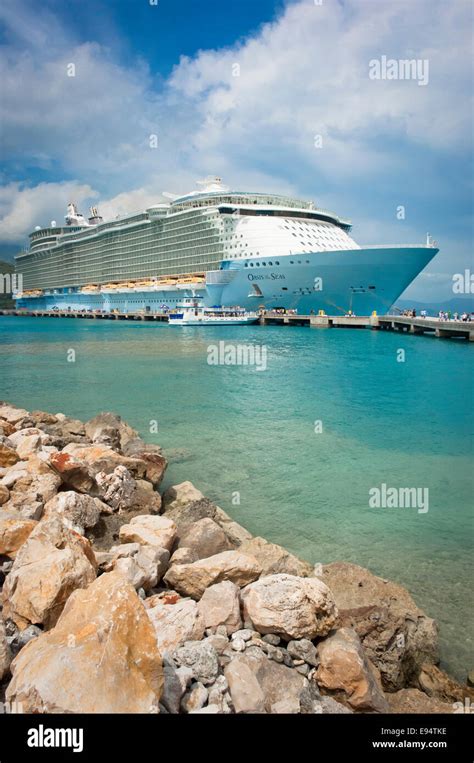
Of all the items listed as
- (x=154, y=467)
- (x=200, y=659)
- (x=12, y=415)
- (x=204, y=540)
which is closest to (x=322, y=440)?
(x=154, y=467)

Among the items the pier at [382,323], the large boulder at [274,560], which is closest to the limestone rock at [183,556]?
the large boulder at [274,560]

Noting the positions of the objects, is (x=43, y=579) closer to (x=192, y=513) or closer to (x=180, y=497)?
(x=192, y=513)

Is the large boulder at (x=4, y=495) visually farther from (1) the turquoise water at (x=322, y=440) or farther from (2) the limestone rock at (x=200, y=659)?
(1) the turquoise water at (x=322, y=440)

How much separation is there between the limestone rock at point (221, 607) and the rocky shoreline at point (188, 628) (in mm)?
10

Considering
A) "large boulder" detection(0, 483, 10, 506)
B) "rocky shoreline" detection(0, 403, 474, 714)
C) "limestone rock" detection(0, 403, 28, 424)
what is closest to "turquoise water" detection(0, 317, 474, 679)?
"rocky shoreline" detection(0, 403, 474, 714)

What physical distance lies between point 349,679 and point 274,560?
1679 millimetres

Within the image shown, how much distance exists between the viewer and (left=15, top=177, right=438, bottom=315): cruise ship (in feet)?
140

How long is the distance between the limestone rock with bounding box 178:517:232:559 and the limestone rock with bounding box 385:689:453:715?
82.7 inches

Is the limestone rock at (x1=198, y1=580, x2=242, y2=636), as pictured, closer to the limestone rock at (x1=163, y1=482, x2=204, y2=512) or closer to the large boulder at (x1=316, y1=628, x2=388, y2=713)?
the large boulder at (x1=316, y1=628, x2=388, y2=713)

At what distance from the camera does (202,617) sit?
3383 mm

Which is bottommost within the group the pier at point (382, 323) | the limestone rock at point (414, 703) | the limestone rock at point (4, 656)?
the limestone rock at point (414, 703)

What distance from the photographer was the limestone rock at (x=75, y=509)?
4812mm
